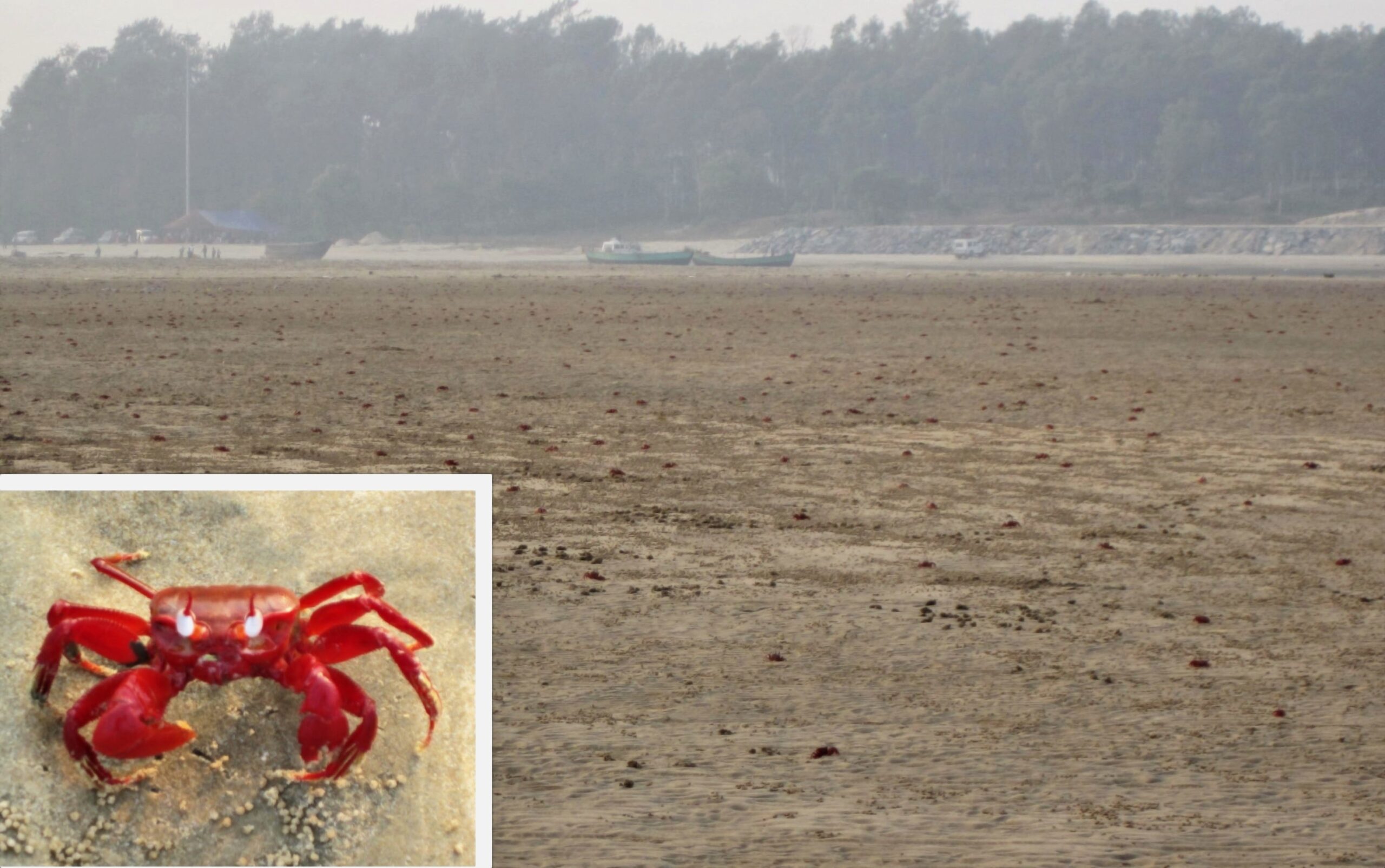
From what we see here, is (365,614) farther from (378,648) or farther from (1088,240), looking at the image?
(1088,240)

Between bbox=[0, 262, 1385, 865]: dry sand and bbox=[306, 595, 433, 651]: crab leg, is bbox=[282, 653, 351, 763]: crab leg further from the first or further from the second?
bbox=[0, 262, 1385, 865]: dry sand

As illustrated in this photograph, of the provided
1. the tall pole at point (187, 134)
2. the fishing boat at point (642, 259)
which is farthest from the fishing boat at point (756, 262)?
the tall pole at point (187, 134)

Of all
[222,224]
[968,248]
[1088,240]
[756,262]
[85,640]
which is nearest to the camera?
[85,640]

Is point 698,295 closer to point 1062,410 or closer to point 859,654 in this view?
point 1062,410

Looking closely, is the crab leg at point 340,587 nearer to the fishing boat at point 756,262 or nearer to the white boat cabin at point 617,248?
the fishing boat at point 756,262

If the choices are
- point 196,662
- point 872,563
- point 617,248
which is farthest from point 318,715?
point 617,248

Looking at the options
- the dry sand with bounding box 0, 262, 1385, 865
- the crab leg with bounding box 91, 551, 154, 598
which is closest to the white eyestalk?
the crab leg with bounding box 91, 551, 154, 598

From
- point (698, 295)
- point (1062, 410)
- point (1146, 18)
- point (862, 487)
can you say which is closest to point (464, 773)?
point (862, 487)
